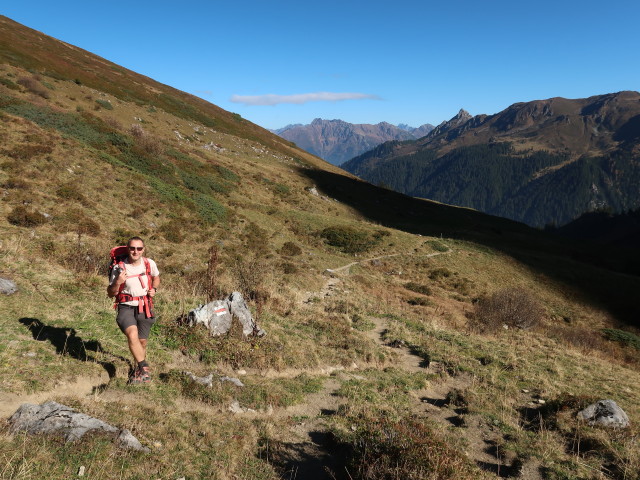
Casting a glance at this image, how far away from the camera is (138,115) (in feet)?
162

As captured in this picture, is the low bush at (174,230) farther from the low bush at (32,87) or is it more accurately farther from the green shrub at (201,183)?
the low bush at (32,87)

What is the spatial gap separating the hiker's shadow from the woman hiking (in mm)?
815

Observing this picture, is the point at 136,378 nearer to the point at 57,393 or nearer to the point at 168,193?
the point at 57,393

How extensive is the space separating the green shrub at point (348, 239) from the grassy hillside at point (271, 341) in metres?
0.24

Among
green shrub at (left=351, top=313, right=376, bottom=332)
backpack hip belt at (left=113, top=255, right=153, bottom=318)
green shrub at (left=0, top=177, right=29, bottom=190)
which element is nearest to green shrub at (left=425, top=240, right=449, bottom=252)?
green shrub at (left=351, top=313, right=376, bottom=332)

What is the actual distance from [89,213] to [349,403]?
61.4ft

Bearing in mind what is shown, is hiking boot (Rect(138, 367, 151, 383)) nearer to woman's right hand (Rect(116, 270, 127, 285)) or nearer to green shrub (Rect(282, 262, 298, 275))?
woman's right hand (Rect(116, 270, 127, 285))

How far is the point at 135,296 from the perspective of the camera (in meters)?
6.92

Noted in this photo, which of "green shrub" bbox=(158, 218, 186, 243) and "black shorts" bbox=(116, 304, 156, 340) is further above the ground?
"black shorts" bbox=(116, 304, 156, 340)

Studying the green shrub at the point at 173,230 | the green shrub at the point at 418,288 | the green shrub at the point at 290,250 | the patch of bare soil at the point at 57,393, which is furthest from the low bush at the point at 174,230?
the green shrub at the point at 418,288

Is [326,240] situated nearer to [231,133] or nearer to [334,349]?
[334,349]

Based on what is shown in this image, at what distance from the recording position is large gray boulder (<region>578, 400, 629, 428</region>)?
838 cm

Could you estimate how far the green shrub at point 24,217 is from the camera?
1533 centimetres

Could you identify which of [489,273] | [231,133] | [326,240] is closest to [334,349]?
[326,240]
